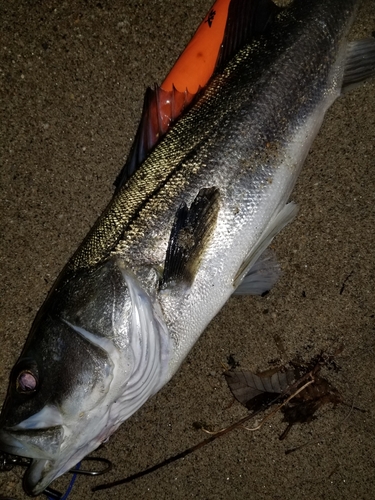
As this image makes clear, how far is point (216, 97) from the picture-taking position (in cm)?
204

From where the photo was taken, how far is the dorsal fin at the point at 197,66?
209 centimetres

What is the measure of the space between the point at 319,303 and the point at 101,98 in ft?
6.01

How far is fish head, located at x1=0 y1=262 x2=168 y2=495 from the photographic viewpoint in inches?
67.1

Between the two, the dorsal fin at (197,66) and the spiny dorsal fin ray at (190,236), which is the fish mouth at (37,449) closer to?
the spiny dorsal fin ray at (190,236)

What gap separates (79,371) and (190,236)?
759 millimetres

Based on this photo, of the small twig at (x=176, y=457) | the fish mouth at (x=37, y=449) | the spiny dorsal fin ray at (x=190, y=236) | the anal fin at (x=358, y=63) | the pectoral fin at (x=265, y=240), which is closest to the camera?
the fish mouth at (x=37, y=449)

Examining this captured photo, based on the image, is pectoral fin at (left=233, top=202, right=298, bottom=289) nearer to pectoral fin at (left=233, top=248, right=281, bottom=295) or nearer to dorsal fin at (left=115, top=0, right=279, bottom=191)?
pectoral fin at (left=233, top=248, right=281, bottom=295)

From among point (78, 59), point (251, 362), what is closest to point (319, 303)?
point (251, 362)

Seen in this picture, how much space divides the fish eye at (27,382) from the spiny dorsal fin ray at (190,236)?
69 cm

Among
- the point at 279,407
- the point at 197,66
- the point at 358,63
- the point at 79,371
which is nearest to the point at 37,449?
the point at 79,371

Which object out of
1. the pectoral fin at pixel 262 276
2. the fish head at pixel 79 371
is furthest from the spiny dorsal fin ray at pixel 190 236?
the pectoral fin at pixel 262 276

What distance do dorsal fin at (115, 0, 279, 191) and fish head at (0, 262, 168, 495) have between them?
0.66 m

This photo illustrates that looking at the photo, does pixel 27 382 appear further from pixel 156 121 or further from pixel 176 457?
pixel 156 121

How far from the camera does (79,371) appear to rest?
172cm
